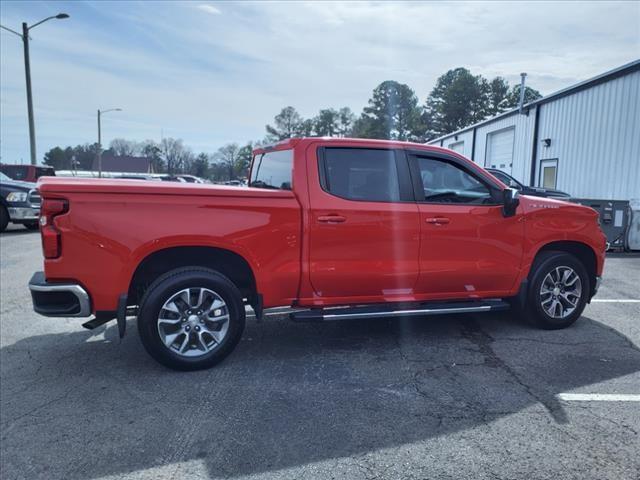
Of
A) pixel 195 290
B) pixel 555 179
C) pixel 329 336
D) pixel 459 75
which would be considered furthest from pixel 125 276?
pixel 459 75

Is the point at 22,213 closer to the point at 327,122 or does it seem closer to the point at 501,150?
the point at 501,150

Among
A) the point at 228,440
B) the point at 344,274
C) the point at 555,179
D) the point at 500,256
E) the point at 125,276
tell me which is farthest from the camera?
the point at 555,179

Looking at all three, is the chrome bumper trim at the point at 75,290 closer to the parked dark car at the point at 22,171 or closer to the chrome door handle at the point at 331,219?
the chrome door handle at the point at 331,219

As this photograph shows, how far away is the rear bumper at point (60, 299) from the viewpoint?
12.6ft

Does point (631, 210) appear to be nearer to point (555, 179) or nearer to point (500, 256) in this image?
point (555, 179)

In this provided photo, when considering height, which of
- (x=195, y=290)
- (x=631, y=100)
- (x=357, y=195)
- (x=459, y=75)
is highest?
(x=459, y=75)

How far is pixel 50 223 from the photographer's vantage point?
3.79 m

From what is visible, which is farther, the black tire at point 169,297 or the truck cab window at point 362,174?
the truck cab window at point 362,174

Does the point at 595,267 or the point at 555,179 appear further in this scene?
the point at 555,179

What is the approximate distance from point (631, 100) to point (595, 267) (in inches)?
422

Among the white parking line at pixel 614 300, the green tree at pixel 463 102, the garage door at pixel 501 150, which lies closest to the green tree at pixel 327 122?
the green tree at pixel 463 102

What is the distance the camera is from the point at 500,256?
16.5 feet

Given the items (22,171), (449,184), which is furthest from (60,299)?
(22,171)

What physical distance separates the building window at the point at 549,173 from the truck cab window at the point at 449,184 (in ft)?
49.1
